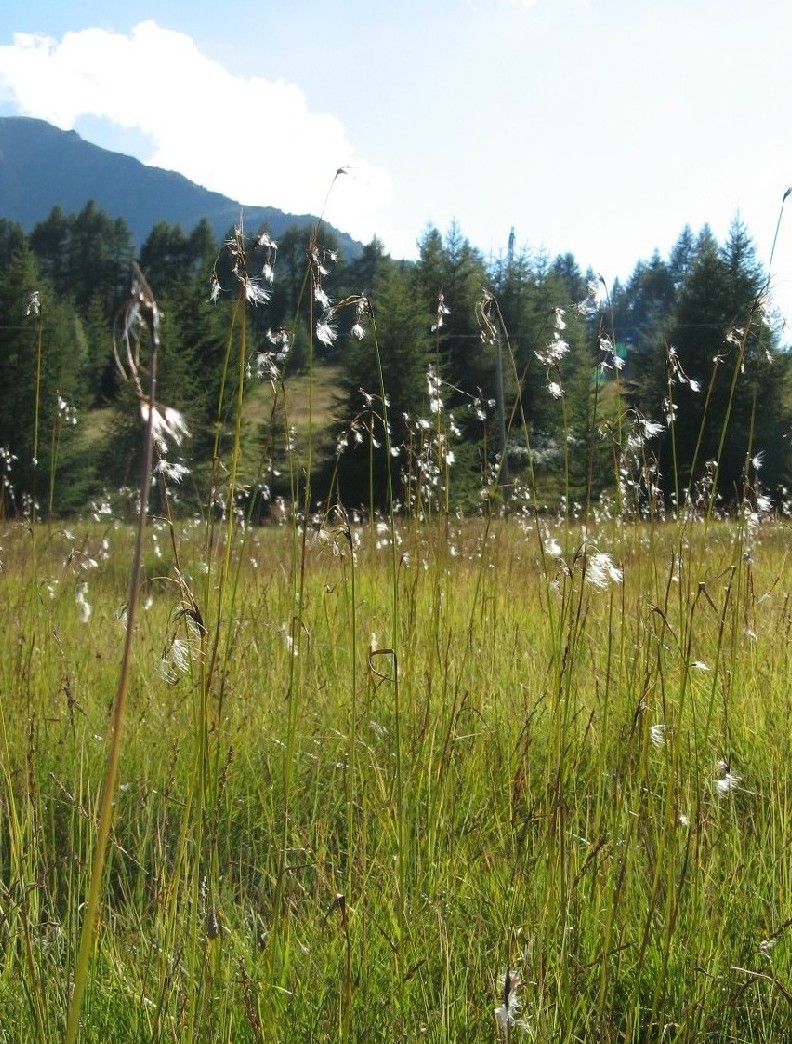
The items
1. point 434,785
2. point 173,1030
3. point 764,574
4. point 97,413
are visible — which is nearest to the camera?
point 173,1030

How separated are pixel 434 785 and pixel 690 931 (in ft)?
2.38

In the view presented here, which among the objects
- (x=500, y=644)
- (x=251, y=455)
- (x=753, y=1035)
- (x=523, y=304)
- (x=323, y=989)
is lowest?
(x=753, y=1035)

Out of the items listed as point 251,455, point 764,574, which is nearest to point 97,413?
point 251,455

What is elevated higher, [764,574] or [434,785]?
[764,574]

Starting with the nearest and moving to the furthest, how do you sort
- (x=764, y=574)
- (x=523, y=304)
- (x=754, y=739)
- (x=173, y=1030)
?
(x=173, y=1030), (x=754, y=739), (x=764, y=574), (x=523, y=304)

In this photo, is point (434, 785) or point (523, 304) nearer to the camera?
point (434, 785)

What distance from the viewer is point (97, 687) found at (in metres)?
3.47

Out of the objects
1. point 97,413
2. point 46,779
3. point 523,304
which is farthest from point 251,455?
point 46,779

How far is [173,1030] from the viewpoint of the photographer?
1.24 metres

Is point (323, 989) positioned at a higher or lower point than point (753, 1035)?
higher

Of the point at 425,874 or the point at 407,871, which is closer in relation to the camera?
the point at 407,871

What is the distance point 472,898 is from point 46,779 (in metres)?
1.54

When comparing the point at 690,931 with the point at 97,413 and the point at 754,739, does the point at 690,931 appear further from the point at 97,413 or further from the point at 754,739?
the point at 97,413

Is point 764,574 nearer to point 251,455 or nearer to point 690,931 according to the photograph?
point 690,931
